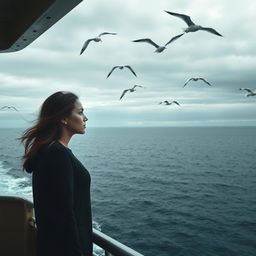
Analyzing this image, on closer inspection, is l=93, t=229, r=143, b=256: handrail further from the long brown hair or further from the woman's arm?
the long brown hair

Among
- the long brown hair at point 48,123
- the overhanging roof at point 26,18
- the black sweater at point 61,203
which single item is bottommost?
the black sweater at point 61,203

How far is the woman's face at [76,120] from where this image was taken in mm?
2080

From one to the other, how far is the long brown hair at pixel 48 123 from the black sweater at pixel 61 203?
84 mm

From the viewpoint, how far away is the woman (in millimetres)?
1796

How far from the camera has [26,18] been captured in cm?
293

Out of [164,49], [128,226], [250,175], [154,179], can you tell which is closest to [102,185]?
[154,179]

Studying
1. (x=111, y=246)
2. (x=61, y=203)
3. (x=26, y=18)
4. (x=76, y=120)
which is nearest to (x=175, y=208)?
(x=26, y=18)

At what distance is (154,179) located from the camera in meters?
50.8

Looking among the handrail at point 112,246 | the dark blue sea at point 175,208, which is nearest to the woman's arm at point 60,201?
the handrail at point 112,246

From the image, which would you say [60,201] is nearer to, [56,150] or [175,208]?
[56,150]

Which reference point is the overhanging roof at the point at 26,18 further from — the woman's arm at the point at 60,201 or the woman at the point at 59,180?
the woman's arm at the point at 60,201

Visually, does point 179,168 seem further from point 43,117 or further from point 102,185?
point 43,117

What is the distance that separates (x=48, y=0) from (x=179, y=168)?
196 feet

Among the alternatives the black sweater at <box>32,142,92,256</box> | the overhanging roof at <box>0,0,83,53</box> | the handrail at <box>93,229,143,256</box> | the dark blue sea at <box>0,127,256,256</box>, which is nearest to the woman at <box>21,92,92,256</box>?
the black sweater at <box>32,142,92,256</box>
